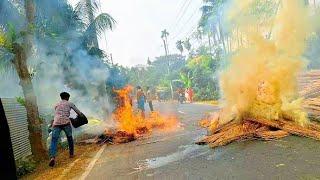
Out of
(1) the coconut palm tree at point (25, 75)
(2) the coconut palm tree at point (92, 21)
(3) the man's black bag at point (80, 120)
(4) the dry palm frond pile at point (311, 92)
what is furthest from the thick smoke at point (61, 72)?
(4) the dry palm frond pile at point (311, 92)

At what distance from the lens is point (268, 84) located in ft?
34.0

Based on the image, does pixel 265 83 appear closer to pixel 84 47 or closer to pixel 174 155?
pixel 174 155

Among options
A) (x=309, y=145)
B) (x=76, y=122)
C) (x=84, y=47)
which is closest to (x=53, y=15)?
(x=84, y=47)

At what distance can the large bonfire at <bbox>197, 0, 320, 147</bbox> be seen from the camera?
983cm

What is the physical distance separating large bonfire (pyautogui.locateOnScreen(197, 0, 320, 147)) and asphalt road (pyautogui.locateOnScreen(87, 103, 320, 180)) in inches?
29.3

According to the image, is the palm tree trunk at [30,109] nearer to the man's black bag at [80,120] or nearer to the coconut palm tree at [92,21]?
the man's black bag at [80,120]

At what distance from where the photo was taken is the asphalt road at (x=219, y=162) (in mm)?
6434

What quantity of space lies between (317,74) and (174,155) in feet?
27.7

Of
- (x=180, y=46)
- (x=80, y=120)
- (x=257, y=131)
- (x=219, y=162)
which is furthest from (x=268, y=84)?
(x=180, y=46)

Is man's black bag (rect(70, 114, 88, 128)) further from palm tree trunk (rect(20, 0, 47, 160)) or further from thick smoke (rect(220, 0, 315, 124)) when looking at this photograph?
thick smoke (rect(220, 0, 315, 124))

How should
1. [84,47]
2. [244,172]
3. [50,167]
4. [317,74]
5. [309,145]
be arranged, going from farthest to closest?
1. [84,47]
2. [317,74]
3. [50,167]
4. [309,145]
5. [244,172]

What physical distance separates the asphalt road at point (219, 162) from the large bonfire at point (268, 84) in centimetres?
74

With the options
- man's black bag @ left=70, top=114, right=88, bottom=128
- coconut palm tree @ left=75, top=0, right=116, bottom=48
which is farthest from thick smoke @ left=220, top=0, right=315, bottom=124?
coconut palm tree @ left=75, top=0, right=116, bottom=48

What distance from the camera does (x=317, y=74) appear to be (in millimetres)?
15195
